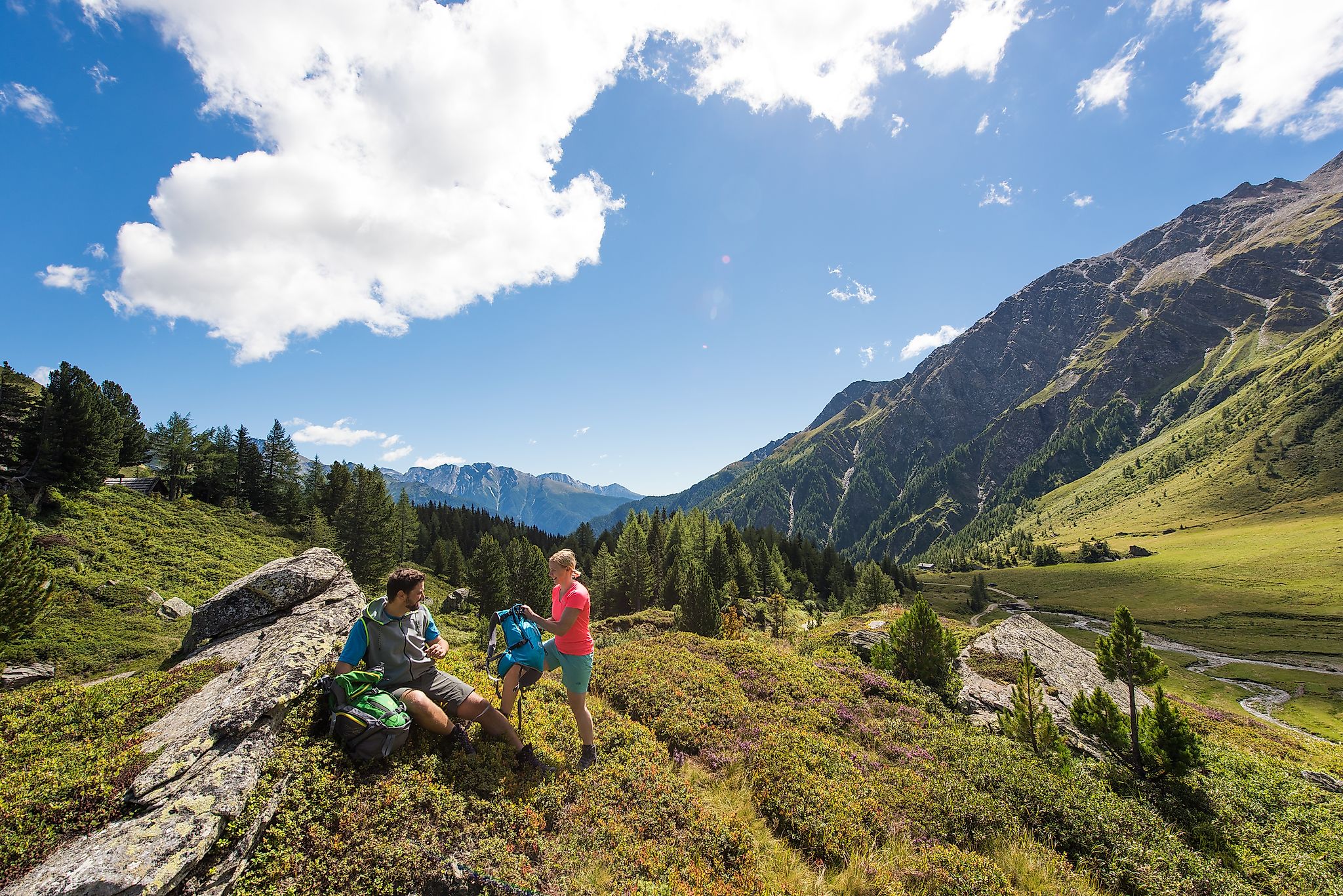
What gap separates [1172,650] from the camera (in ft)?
286

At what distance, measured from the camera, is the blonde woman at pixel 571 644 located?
864 cm

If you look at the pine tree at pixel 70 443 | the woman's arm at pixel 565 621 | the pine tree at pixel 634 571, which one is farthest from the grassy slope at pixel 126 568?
the pine tree at pixel 634 571

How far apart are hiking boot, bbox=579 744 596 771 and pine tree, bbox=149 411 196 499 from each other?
266 feet

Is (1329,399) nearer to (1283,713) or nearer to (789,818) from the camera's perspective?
(1283,713)

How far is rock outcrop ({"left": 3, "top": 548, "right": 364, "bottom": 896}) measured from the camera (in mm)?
4449

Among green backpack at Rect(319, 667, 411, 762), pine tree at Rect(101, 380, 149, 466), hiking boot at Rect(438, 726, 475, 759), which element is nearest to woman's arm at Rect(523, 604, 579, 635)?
hiking boot at Rect(438, 726, 475, 759)

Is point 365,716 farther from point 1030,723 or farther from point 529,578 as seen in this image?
point 529,578

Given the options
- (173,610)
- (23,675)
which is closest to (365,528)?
(173,610)

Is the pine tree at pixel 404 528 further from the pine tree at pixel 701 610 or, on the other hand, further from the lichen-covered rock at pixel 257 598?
the lichen-covered rock at pixel 257 598

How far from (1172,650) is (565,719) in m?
128

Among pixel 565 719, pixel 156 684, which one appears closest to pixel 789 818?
pixel 565 719

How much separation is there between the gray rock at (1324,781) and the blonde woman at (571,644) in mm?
22835

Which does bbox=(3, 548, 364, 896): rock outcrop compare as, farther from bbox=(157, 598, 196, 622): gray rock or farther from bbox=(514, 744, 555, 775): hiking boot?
bbox=(157, 598, 196, 622): gray rock

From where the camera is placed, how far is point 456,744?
26.1 ft
